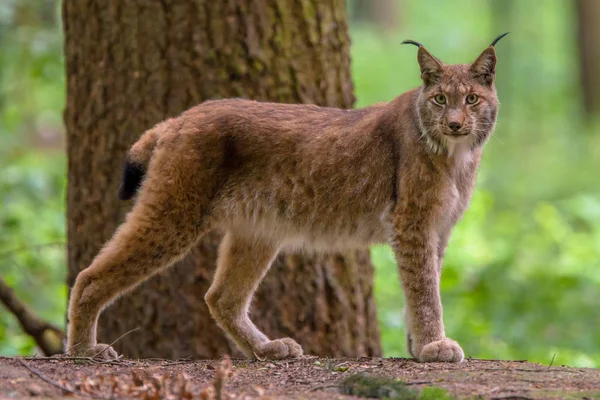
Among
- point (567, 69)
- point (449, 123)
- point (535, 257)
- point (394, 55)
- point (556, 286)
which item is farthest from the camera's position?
point (567, 69)

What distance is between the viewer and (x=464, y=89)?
4.30 m

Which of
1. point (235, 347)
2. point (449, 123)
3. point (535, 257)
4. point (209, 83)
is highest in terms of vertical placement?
point (209, 83)

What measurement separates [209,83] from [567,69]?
596 inches

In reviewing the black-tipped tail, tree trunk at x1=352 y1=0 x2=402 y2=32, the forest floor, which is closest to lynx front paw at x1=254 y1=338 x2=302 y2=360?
the forest floor

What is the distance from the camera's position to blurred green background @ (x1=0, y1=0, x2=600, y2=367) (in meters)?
6.75

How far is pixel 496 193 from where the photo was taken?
11.8 m

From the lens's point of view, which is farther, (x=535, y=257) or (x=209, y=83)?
(x=535, y=257)

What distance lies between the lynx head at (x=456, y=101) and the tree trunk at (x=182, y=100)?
1097 mm

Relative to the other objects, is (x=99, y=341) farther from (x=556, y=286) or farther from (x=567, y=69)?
(x=567, y=69)

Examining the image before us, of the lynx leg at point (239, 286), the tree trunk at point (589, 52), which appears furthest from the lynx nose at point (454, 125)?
the tree trunk at point (589, 52)

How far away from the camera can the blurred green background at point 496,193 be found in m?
6.75

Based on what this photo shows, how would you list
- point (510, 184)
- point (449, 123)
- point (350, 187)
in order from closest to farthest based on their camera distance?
point (449, 123) < point (350, 187) < point (510, 184)

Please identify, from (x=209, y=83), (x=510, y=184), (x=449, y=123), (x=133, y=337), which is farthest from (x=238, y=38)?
(x=510, y=184)

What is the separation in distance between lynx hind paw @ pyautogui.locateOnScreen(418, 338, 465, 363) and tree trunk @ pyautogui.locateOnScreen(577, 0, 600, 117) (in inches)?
462
